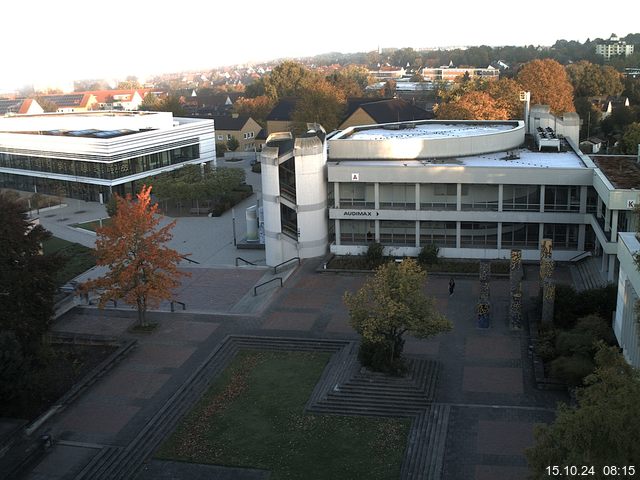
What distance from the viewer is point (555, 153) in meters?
45.6

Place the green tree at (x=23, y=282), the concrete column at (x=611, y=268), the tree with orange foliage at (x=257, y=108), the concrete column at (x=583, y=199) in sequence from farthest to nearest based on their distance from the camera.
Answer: the tree with orange foliage at (x=257, y=108) < the concrete column at (x=583, y=199) < the concrete column at (x=611, y=268) < the green tree at (x=23, y=282)

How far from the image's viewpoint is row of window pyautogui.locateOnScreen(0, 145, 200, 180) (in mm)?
61594

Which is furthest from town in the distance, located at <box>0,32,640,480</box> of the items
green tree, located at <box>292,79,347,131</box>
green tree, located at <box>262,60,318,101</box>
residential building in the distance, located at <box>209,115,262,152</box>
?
green tree, located at <box>262,60,318,101</box>

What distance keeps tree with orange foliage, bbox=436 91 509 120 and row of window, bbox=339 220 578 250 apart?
24641mm

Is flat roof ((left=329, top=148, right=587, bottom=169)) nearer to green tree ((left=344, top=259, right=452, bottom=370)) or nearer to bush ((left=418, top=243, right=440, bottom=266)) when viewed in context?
bush ((left=418, top=243, right=440, bottom=266))

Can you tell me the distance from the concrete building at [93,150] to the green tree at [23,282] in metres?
33.1

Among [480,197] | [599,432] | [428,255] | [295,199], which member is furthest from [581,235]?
[599,432]

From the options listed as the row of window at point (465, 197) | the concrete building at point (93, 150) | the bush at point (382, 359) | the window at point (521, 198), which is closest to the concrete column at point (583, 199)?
the row of window at point (465, 197)

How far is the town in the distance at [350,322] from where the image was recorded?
2164 centimetres

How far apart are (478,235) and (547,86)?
4795 centimetres

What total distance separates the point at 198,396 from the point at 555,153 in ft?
98.5

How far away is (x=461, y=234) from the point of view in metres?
40.9

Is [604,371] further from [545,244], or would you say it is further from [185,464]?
[545,244]

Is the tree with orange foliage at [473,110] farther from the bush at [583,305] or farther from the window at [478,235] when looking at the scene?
the bush at [583,305]
